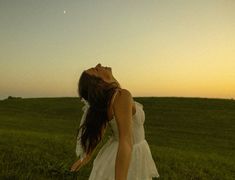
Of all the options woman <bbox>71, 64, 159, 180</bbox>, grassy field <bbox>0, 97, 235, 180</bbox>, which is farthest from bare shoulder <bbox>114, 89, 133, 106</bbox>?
grassy field <bbox>0, 97, 235, 180</bbox>

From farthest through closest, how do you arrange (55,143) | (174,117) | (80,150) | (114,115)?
(174,117) < (55,143) < (80,150) < (114,115)

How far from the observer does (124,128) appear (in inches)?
194

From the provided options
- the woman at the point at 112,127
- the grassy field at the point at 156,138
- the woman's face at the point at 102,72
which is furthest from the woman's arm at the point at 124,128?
the grassy field at the point at 156,138

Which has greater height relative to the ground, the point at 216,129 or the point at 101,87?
the point at 101,87

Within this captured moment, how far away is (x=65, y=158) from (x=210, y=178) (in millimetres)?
4834

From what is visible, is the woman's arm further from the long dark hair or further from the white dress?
the white dress

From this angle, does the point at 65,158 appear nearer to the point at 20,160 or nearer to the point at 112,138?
the point at 20,160

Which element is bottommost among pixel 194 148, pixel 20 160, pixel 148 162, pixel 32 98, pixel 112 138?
pixel 32 98

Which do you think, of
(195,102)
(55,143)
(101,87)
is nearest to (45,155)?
(55,143)

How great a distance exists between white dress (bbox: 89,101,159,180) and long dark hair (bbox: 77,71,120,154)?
0.19 meters

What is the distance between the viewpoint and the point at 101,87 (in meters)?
5.11

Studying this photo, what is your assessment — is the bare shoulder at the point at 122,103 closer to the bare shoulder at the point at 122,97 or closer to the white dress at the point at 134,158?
the bare shoulder at the point at 122,97

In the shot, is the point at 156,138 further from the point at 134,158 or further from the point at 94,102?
the point at 94,102

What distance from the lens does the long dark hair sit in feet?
16.7
